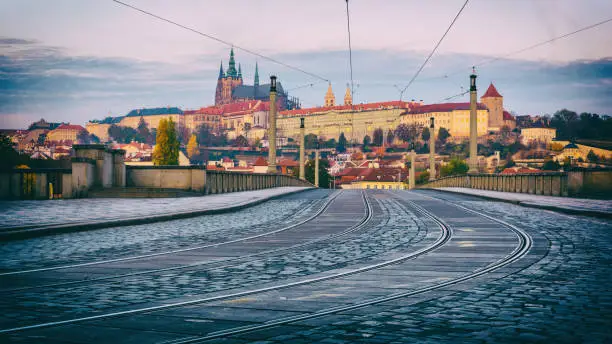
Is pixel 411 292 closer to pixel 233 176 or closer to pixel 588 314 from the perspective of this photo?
pixel 588 314

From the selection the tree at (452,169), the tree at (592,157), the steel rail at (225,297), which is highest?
the tree at (592,157)

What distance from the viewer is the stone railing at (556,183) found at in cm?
2402

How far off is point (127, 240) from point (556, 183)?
20.1 meters

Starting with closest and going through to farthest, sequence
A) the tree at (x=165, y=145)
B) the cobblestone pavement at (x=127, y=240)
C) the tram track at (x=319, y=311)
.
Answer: the tram track at (x=319, y=311), the cobblestone pavement at (x=127, y=240), the tree at (x=165, y=145)

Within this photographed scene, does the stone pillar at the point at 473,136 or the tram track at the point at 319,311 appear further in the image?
the stone pillar at the point at 473,136

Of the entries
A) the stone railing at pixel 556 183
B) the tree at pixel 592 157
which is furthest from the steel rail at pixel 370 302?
the tree at pixel 592 157

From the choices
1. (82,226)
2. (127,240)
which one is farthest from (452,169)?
(127,240)

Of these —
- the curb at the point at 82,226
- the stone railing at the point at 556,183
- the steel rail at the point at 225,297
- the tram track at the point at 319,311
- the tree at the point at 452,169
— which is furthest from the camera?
the tree at the point at 452,169

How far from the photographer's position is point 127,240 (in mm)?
10406

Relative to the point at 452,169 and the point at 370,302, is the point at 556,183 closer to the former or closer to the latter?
the point at 370,302

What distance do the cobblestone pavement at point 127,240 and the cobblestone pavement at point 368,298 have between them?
4.92ft

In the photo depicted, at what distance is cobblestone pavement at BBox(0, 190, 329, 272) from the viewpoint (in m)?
8.20

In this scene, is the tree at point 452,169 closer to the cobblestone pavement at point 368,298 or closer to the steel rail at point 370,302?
the steel rail at point 370,302

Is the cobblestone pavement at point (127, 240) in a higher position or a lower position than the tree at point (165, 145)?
lower
